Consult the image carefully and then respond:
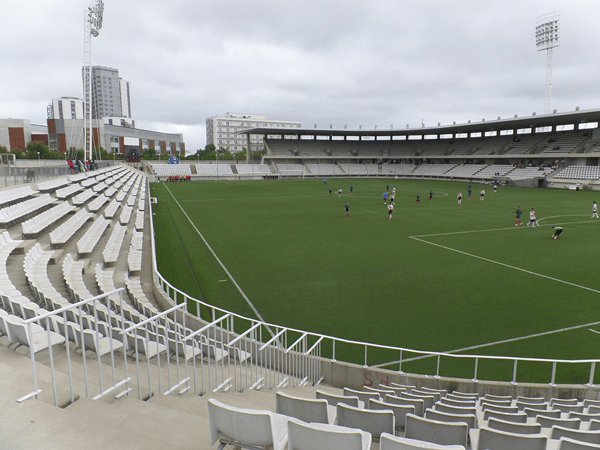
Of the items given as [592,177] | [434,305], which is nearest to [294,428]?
[434,305]

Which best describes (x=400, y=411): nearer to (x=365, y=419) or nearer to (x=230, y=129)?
(x=365, y=419)

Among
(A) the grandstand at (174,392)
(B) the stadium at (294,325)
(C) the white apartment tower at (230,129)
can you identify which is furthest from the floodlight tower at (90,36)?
(C) the white apartment tower at (230,129)

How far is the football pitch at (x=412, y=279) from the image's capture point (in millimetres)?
10617

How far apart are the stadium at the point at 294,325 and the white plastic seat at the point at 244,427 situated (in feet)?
0.06

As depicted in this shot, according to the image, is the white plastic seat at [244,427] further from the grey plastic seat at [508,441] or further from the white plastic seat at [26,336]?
the white plastic seat at [26,336]

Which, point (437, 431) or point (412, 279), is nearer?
point (437, 431)

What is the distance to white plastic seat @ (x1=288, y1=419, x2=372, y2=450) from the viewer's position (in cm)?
289

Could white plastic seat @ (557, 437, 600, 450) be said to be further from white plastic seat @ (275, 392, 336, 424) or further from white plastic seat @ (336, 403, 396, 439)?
white plastic seat @ (275, 392, 336, 424)

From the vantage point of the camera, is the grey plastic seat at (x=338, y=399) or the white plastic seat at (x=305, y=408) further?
the grey plastic seat at (x=338, y=399)

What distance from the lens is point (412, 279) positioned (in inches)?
623

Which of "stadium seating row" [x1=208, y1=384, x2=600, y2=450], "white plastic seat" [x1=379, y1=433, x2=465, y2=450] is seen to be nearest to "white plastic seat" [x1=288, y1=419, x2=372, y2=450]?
"stadium seating row" [x1=208, y1=384, x2=600, y2=450]

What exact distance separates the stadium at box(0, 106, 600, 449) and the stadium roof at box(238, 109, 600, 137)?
30639mm

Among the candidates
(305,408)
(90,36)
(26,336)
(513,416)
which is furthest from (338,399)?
(90,36)

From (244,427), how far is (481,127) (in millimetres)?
88044
